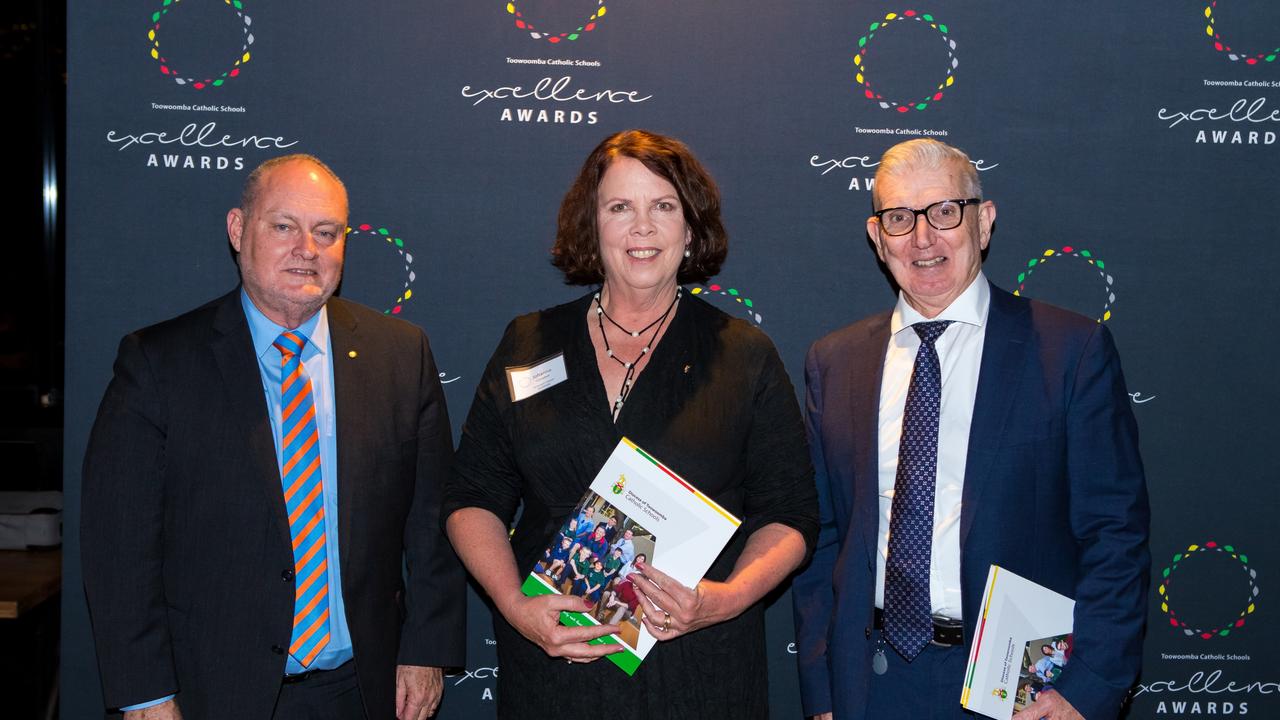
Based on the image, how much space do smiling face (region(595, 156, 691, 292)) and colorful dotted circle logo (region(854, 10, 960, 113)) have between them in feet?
4.23

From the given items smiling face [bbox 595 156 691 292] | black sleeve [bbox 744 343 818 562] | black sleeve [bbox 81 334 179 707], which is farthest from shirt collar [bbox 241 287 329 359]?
black sleeve [bbox 744 343 818 562]

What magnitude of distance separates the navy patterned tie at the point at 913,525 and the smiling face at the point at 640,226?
74cm

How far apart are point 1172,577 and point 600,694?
7.69ft

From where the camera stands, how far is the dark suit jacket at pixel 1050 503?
227 centimetres

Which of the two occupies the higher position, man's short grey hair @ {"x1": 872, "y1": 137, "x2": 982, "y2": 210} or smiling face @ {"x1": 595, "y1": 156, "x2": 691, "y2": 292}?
man's short grey hair @ {"x1": 872, "y1": 137, "x2": 982, "y2": 210}

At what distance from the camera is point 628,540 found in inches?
90.3

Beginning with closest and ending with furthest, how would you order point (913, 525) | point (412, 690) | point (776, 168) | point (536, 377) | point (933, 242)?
point (913, 525) → point (933, 242) → point (536, 377) → point (412, 690) → point (776, 168)

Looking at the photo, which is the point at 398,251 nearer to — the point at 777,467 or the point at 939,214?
the point at 777,467

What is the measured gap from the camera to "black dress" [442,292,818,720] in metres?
2.44

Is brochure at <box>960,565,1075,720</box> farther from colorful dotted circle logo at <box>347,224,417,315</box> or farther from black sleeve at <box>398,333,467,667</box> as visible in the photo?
colorful dotted circle logo at <box>347,224,417,315</box>

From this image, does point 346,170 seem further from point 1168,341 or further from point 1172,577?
point 1172,577

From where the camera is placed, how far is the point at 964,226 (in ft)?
8.07

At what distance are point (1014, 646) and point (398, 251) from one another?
234 centimetres

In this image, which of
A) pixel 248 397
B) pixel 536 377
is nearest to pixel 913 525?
pixel 536 377
